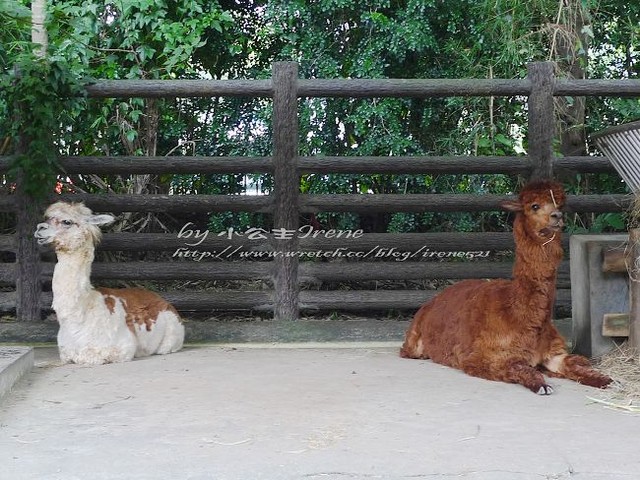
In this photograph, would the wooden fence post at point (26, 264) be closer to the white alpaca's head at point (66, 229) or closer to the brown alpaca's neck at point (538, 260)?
the white alpaca's head at point (66, 229)

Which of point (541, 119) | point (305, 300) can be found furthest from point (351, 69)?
point (305, 300)

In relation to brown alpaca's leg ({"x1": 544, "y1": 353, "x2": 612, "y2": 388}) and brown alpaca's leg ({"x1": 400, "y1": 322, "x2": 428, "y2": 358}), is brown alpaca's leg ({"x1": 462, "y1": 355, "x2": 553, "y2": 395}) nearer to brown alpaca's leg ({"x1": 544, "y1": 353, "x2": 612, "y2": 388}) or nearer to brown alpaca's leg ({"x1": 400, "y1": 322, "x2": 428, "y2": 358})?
brown alpaca's leg ({"x1": 544, "y1": 353, "x2": 612, "y2": 388})

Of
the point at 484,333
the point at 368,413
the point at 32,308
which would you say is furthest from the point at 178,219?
the point at 368,413

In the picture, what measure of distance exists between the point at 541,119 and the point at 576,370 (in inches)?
101

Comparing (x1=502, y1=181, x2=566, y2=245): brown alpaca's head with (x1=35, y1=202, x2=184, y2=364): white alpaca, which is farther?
(x1=35, y1=202, x2=184, y2=364): white alpaca

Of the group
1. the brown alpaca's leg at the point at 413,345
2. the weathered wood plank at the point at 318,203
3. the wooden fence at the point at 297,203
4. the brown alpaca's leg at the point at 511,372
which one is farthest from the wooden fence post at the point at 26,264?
the brown alpaca's leg at the point at 511,372

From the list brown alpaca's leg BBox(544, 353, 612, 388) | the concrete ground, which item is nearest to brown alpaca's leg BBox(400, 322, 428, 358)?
the concrete ground

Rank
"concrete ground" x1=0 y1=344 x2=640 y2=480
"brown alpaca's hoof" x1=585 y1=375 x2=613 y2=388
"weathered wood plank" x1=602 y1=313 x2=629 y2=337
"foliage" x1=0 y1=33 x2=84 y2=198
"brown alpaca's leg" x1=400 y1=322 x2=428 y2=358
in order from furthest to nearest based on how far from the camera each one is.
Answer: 1. "foliage" x1=0 y1=33 x2=84 y2=198
2. "brown alpaca's leg" x1=400 y1=322 x2=428 y2=358
3. "weathered wood plank" x1=602 y1=313 x2=629 y2=337
4. "brown alpaca's hoof" x1=585 y1=375 x2=613 y2=388
5. "concrete ground" x1=0 y1=344 x2=640 y2=480

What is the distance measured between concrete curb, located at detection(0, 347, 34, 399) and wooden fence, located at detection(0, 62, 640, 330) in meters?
1.51

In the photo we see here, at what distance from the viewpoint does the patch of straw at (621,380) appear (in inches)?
191

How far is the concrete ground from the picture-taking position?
3574 millimetres

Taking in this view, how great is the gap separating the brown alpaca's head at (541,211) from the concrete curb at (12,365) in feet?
10.5

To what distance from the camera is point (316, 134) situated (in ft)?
29.3

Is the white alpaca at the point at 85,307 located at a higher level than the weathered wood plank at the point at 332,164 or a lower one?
lower
